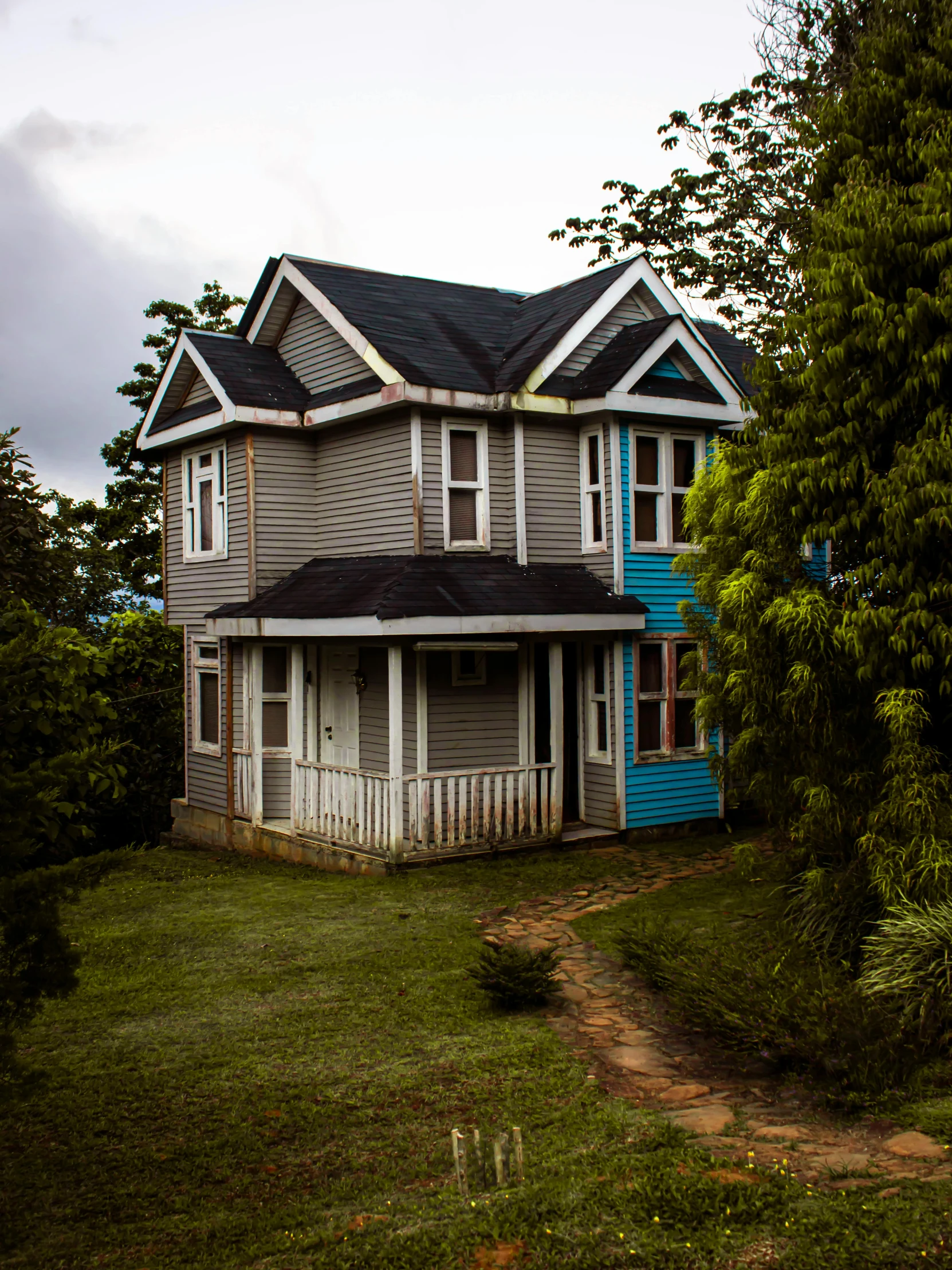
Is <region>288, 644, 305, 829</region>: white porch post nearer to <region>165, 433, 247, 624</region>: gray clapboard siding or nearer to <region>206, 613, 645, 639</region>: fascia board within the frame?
<region>206, 613, 645, 639</region>: fascia board

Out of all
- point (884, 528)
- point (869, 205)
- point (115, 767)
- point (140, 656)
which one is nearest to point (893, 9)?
point (869, 205)

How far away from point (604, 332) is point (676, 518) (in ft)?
10.2

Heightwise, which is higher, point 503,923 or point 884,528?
point 884,528

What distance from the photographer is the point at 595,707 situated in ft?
51.8

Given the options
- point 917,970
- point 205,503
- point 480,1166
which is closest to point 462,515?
point 205,503

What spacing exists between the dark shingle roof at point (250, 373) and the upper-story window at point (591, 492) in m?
4.29

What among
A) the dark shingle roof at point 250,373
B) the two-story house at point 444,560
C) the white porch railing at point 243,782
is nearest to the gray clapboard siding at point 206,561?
the two-story house at point 444,560

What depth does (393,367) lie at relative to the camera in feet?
47.4

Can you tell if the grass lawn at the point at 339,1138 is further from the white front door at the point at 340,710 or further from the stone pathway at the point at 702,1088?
the white front door at the point at 340,710

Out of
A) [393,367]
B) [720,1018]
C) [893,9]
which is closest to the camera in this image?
[720,1018]

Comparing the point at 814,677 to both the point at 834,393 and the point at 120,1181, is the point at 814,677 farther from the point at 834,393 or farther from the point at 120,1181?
the point at 120,1181

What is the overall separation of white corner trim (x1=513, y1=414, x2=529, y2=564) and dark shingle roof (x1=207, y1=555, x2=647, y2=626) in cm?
19

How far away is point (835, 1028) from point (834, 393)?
4857 millimetres

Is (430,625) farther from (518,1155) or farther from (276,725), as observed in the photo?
(518,1155)
